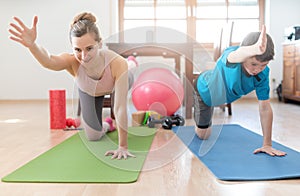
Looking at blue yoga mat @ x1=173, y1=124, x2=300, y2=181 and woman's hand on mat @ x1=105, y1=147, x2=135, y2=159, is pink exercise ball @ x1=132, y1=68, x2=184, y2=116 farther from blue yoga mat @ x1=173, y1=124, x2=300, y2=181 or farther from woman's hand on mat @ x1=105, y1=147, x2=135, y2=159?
woman's hand on mat @ x1=105, y1=147, x2=135, y2=159

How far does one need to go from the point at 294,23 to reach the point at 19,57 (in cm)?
399

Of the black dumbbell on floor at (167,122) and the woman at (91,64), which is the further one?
the black dumbbell on floor at (167,122)

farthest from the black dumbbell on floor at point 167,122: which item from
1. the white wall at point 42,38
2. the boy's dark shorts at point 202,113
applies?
the white wall at point 42,38

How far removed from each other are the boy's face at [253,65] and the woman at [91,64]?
0.58 m

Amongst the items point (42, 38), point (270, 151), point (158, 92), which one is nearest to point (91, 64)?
point (270, 151)

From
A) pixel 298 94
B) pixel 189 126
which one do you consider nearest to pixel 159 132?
pixel 189 126

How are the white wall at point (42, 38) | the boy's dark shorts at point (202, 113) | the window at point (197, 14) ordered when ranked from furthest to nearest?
the window at point (197, 14) < the white wall at point (42, 38) < the boy's dark shorts at point (202, 113)

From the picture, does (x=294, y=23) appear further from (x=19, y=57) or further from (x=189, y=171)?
(x=189, y=171)

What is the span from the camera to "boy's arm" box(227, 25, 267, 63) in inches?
54.1

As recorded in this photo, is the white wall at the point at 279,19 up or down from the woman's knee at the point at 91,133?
up

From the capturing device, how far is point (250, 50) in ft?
4.84

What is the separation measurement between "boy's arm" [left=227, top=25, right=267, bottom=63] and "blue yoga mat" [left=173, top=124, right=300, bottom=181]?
0.47 metres

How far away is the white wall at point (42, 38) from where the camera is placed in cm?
Result: 524

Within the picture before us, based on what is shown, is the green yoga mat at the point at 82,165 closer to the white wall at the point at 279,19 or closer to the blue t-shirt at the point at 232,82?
the blue t-shirt at the point at 232,82
